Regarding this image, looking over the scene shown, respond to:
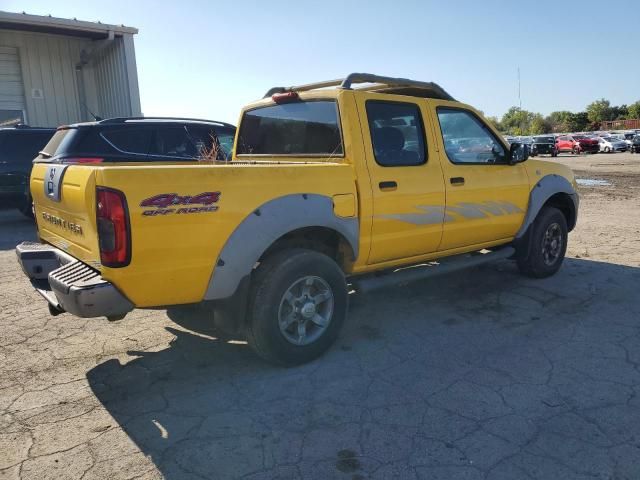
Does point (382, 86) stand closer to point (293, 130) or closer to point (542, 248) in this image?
point (293, 130)

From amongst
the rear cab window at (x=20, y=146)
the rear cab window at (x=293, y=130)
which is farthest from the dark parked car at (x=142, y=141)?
the rear cab window at (x=20, y=146)

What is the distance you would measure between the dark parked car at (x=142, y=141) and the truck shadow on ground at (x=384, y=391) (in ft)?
12.8

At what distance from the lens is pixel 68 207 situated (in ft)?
10.8

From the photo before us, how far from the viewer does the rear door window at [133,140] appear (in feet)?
25.3

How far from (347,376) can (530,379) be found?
3.87 ft

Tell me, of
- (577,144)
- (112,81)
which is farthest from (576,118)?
(112,81)

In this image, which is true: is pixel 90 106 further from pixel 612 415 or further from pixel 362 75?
pixel 612 415

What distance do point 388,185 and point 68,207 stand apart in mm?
2225

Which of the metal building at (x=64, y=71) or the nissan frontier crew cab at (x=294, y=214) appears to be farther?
the metal building at (x=64, y=71)

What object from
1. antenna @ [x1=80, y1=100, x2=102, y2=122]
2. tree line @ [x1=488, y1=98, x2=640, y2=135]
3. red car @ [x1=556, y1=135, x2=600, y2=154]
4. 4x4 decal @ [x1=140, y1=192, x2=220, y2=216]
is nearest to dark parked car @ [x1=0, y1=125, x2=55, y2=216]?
antenna @ [x1=80, y1=100, x2=102, y2=122]

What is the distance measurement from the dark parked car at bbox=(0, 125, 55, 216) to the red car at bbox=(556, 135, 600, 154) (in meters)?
39.5

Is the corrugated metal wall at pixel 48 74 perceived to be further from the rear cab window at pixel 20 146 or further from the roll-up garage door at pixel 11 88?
the rear cab window at pixel 20 146

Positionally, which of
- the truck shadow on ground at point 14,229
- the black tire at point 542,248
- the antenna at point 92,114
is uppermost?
the antenna at point 92,114

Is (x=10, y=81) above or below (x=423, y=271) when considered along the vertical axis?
above
